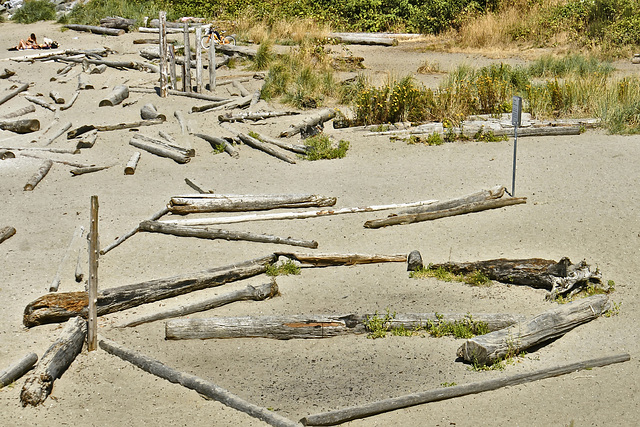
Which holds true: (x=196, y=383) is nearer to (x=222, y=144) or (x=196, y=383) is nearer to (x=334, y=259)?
(x=334, y=259)

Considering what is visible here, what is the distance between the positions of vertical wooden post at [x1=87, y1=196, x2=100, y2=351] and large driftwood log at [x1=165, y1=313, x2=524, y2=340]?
67 cm

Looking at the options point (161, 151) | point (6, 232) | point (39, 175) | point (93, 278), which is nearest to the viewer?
point (93, 278)

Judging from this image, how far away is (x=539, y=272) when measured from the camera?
810 centimetres

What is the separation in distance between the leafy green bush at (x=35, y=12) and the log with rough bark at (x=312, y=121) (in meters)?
18.3

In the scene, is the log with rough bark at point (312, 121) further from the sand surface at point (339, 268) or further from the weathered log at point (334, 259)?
the weathered log at point (334, 259)

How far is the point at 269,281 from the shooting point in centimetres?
859

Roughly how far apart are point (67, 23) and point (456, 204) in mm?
21729

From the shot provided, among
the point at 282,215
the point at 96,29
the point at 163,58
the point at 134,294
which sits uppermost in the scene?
the point at 96,29

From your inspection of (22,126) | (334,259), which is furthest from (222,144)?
(334,259)

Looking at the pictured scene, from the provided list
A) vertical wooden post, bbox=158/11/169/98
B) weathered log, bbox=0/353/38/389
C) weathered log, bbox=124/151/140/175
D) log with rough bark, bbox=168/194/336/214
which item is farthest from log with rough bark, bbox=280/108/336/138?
weathered log, bbox=0/353/38/389

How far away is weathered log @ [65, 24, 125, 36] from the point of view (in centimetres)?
2572

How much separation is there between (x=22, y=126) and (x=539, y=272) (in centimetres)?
1158

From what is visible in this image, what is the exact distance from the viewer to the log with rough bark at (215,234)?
966 centimetres

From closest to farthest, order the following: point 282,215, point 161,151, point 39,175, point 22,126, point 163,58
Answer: point 282,215 → point 39,175 → point 161,151 → point 22,126 → point 163,58
